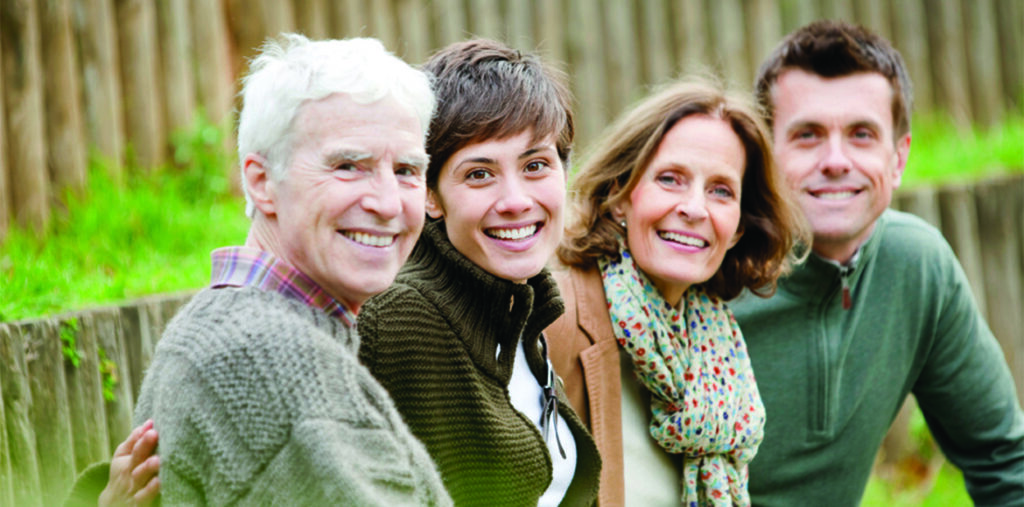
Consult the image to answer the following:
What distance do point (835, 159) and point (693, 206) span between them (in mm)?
949

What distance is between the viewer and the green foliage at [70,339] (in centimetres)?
279

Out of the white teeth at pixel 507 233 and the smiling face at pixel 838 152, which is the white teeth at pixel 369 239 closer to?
the white teeth at pixel 507 233

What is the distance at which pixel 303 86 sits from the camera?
1.86 m

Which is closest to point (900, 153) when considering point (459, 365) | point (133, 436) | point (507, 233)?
point (507, 233)

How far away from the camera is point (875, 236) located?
3740mm

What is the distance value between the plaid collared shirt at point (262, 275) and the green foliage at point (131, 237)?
3.67 ft

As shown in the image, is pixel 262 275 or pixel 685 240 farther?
pixel 685 240

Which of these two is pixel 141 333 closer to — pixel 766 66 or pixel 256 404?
pixel 256 404

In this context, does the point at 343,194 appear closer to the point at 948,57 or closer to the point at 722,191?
the point at 722,191

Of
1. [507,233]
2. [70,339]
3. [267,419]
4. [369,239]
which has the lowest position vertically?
[70,339]

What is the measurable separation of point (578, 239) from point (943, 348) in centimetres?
161

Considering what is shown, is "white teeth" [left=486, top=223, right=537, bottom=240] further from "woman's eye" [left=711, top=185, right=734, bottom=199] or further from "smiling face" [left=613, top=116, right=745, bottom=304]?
"woman's eye" [left=711, top=185, right=734, bottom=199]

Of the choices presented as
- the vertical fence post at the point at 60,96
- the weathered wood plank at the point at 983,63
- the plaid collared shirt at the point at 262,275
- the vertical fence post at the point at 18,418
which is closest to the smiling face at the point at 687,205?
the plaid collared shirt at the point at 262,275

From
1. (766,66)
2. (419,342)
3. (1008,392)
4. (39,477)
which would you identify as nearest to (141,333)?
(39,477)
